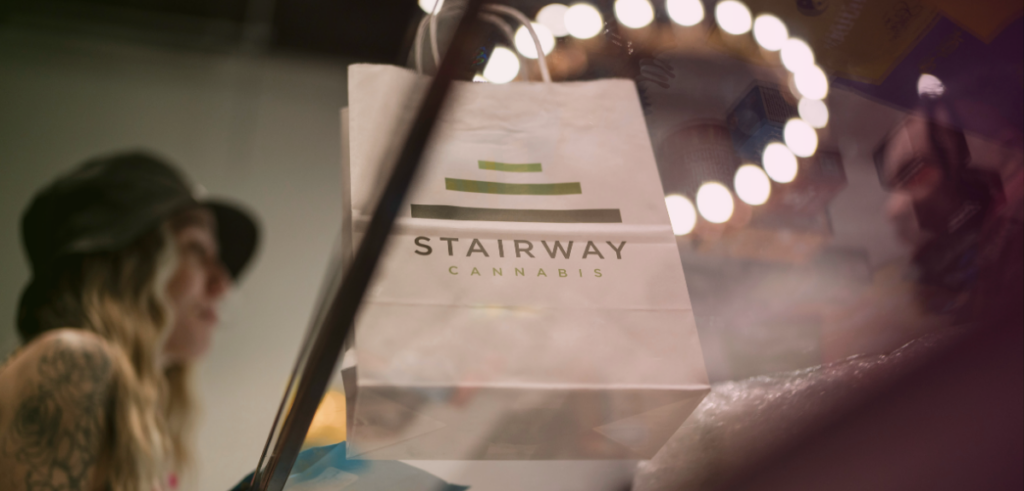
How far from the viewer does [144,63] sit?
6.07ft

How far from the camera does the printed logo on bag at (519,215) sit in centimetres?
38

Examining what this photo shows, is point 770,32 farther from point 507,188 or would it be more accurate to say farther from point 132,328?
point 132,328

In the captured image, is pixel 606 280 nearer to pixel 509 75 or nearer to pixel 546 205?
pixel 546 205

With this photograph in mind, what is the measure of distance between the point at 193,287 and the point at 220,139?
72cm

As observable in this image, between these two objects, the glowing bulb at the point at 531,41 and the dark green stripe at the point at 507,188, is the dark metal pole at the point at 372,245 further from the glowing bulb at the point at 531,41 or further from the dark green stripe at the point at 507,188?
the glowing bulb at the point at 531,41

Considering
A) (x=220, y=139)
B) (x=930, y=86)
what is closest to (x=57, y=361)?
(x=930, y=86)

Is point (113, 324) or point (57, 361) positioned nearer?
point (57, 361)

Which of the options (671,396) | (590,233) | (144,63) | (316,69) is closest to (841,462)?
(671,396)

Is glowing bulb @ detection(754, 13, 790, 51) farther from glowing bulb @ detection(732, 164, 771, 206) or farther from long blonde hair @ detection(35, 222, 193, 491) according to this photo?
long blonde hair @ detection(35, 222, 193, 491)

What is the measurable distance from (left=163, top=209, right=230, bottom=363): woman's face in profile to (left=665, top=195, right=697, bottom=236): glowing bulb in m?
1.10

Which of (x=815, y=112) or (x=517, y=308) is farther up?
(x=815, y=112)

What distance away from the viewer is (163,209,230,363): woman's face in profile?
1.22 metres

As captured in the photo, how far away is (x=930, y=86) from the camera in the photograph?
429mm

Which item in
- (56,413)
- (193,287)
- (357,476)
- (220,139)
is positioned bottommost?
(357,476)
